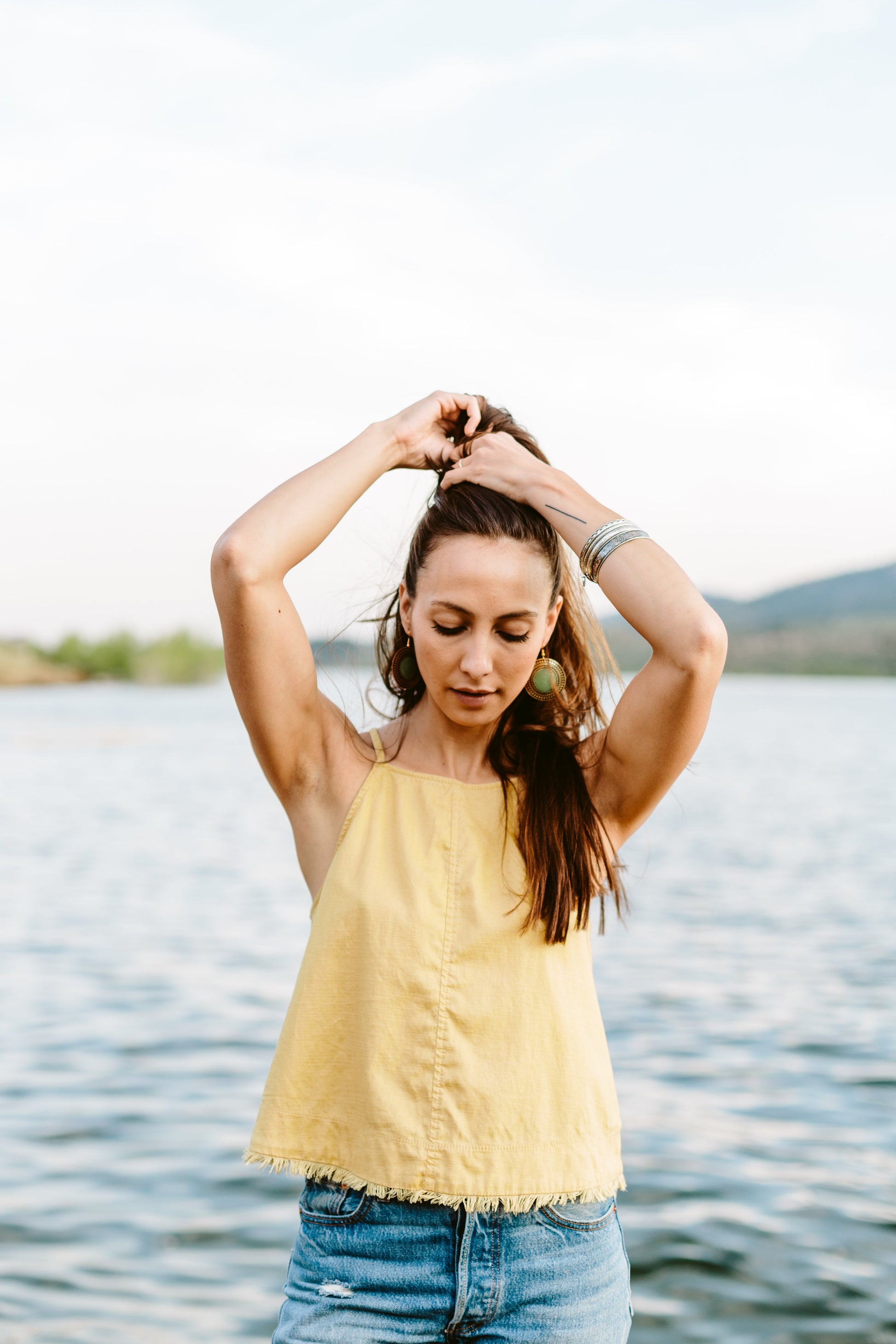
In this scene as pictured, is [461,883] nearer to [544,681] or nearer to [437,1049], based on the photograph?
[437,1049]

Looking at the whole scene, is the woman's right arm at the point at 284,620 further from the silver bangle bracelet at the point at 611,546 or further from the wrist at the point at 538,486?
the silver bangle bracelet at the point at 611,546

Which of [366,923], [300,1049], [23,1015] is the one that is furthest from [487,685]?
[23,1015]

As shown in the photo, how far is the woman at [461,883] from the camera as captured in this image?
180 centimetres

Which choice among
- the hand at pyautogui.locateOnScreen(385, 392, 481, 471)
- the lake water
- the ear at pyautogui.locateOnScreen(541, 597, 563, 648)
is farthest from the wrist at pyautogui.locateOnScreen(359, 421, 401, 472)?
the lake water

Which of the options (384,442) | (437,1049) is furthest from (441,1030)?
(384,442)

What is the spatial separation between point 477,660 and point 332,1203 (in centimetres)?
80

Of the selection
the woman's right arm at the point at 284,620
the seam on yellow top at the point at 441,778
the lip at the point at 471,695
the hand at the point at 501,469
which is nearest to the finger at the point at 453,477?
the hand at the point at 501,469

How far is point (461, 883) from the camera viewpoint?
196 cm

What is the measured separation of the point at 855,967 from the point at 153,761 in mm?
19346

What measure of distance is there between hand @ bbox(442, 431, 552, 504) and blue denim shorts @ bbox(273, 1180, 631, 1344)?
1083 millimetres

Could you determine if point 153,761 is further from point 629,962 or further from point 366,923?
point 366,923

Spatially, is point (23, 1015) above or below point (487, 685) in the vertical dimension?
below

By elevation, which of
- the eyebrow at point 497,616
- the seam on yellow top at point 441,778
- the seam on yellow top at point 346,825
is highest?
the eyebrow at point 497,616

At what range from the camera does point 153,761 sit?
86.7 feet
